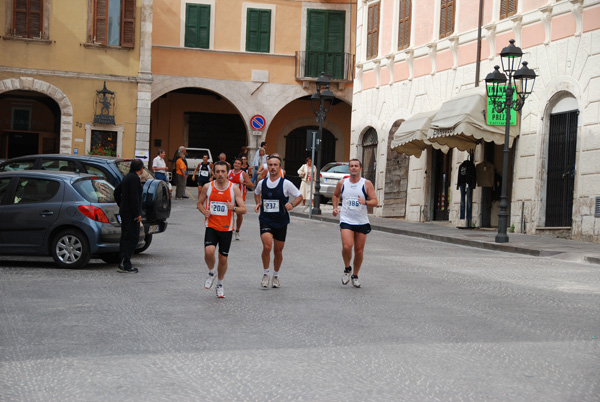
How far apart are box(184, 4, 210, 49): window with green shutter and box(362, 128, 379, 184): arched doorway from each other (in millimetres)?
11032

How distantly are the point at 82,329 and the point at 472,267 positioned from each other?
8.59m

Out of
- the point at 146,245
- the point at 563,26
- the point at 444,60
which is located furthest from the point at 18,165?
the point at 444,60

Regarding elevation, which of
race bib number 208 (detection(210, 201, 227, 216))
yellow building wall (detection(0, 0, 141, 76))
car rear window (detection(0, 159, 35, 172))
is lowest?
race bib number 208 (detection(210, 201, 227, 216))

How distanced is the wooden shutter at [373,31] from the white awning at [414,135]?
6.04 metres

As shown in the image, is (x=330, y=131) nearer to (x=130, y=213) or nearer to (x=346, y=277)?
(x=130, y=213)

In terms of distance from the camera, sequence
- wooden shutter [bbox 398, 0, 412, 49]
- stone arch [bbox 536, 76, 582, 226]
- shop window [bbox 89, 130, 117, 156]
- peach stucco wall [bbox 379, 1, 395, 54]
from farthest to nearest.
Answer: shop window [bbox 89, 130, 117, 156], peach stucco wall [bbox 379, 1, 395, 54], wooden shutter [bbox 398, 0, 412, 49], stone arch [bbox 536, 76, 582, 226]

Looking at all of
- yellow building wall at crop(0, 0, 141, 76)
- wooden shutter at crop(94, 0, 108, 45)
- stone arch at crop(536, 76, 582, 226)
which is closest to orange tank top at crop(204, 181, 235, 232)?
stone arch at crop(536, 76, 582, 226)

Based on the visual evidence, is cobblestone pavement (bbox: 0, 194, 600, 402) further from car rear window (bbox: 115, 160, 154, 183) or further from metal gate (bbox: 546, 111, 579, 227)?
metal gate (bbox: 546, 111, 579, 227)

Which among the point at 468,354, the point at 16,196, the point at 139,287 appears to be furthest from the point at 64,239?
the point at 468,354

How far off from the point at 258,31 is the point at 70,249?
29.7 m

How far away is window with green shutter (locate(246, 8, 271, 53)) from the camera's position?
142ft

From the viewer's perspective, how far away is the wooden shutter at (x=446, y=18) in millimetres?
28812

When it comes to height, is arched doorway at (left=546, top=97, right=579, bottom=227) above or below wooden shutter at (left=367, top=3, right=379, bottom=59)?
below

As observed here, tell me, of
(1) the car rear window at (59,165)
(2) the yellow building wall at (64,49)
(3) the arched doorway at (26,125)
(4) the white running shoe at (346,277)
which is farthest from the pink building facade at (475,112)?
(3) the arched doorway at (26,125)
